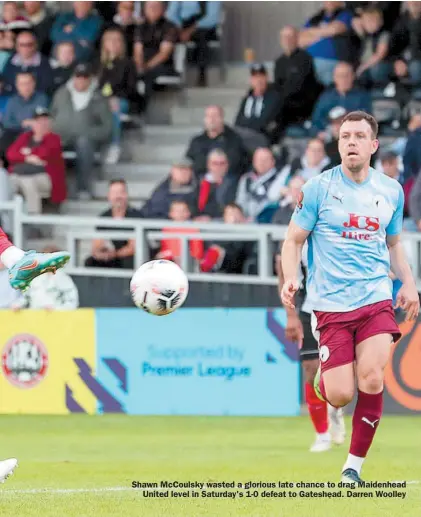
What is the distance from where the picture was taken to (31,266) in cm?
858

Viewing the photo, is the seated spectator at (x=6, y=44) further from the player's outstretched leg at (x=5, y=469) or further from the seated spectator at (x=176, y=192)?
the player's outstretched leg at (x=5, y=469)

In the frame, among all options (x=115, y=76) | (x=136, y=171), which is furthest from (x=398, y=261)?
(x=115, y=76)

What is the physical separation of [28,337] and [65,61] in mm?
6138

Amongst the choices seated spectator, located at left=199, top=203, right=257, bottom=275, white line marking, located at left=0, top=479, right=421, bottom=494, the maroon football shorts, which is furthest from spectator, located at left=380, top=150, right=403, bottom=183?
white line marking, located at left=0, top=479, right=421, bottom=494

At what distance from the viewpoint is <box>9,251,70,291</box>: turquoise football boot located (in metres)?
8.57

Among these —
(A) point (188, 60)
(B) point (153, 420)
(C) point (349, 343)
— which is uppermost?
(A) point (188, 60)

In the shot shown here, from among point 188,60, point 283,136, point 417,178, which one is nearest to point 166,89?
point 188,60

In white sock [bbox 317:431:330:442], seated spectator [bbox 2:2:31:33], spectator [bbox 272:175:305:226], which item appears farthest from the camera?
seated spectator [bbox 2:2:31:33]

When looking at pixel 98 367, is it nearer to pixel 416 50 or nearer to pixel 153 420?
pixel 153 420

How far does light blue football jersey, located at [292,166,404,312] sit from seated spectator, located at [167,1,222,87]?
11349 millimetres

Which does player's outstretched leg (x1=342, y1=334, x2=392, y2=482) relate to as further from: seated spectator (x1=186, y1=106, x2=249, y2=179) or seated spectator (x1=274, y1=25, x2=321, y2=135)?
seated spectator (x1=274, y1=25, x2=321, y2=135)

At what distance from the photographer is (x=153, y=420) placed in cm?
1371

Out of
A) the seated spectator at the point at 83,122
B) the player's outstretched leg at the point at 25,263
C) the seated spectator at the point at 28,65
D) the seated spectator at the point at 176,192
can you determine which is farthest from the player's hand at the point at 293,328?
the seated spectator at the point at 28,65

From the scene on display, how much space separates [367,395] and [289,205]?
23.0 ft
